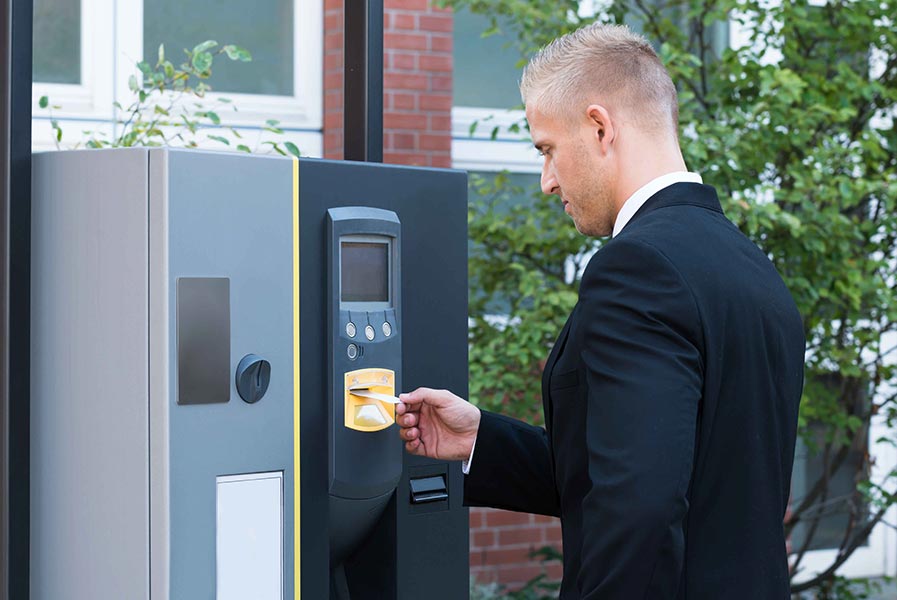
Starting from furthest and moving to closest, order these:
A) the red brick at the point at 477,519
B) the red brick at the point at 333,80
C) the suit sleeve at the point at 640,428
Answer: the red brick at the point at 477,519
the red brick at the point at 333,80
the suit sleeve at the point at 640,428

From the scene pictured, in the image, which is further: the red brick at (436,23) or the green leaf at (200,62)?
the red brick at (436,23)

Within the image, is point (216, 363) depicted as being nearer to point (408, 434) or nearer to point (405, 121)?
point (408, 434)

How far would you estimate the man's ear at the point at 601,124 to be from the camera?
1914 mm

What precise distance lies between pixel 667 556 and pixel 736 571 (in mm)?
190

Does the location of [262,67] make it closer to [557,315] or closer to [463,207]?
[557,315]

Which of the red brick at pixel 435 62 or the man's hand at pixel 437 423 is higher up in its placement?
the red brick at pixel 435 62

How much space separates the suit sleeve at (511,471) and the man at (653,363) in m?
0.30

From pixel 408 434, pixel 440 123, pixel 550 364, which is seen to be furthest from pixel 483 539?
pixel 550 364

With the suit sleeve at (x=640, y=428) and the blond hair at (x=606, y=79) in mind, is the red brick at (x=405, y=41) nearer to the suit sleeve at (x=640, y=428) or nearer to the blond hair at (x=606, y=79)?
the blond hair at (x=606, y=79)

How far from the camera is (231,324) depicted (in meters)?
1.95

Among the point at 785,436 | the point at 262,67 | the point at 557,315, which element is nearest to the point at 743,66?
the point at 557,315

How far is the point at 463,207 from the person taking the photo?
89.8 inches

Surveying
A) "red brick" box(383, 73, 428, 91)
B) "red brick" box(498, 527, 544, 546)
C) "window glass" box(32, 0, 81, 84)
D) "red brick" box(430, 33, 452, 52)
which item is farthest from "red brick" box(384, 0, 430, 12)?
"red brick" box(498, 527, 544, 546)

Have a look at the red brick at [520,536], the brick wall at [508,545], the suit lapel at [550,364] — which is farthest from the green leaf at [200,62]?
the red brick at [520,536]
